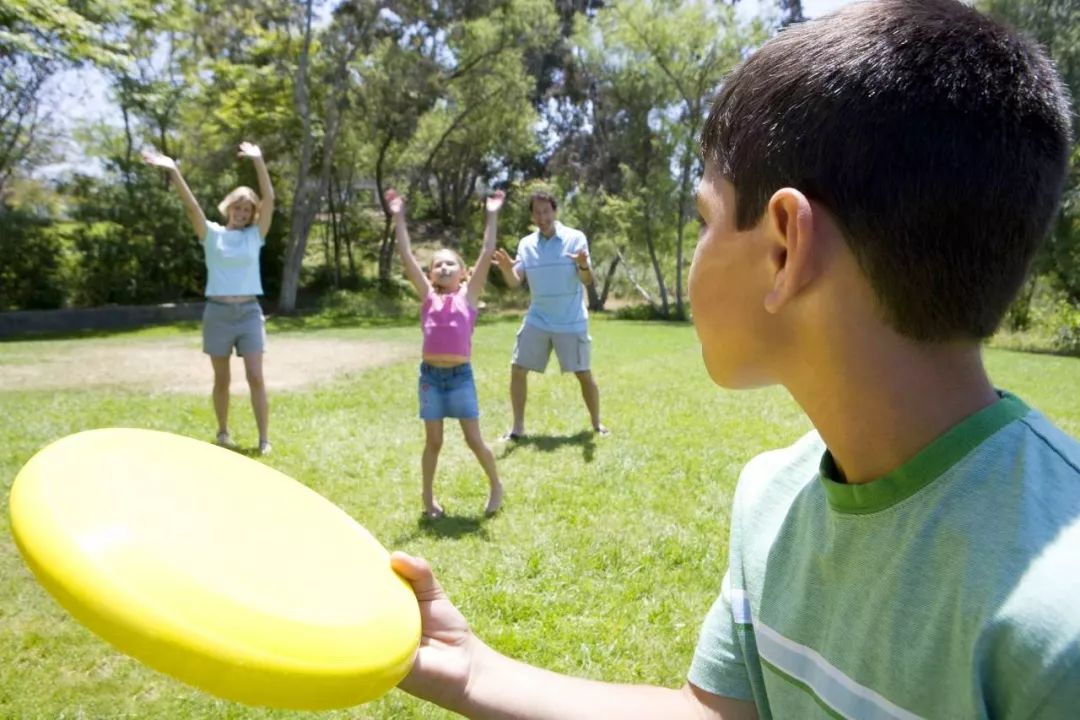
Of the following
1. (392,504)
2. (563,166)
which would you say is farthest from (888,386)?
(563,166)

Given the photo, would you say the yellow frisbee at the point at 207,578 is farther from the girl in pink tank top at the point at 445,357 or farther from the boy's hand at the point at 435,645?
the girl in pink tank top at the point at 445,357

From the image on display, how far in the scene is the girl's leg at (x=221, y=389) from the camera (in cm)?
700

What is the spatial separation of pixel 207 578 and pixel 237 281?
6009 millimetres

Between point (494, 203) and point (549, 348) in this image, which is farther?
point (549, 348)

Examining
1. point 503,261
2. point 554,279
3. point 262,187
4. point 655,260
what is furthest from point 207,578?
point 655,260

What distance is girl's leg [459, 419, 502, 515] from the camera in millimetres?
5340

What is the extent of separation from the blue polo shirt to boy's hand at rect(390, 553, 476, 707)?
606 cm

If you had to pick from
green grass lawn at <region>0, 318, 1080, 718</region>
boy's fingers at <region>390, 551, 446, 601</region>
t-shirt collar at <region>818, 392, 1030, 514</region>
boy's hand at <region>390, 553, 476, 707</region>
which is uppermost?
t-shirt collar at <region>818, 392, 1030, 514</region>

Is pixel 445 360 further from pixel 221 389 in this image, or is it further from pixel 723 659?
pixel 723 659

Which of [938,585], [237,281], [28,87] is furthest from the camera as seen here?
[28,87]

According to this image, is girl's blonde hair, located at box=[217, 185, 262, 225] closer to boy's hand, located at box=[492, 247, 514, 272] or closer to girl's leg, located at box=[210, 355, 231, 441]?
girl's leg, located at box=[210, 355, 231, 441]

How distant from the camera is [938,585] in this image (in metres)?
0.90

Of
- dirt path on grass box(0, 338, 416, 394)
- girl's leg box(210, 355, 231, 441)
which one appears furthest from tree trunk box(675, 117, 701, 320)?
girl's leg box(210, 355, 231, 441)

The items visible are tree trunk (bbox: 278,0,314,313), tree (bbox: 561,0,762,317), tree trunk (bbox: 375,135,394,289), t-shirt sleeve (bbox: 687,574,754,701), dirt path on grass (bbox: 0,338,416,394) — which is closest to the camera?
t-shirt sleeve (bbox: 687,574,754,701)
